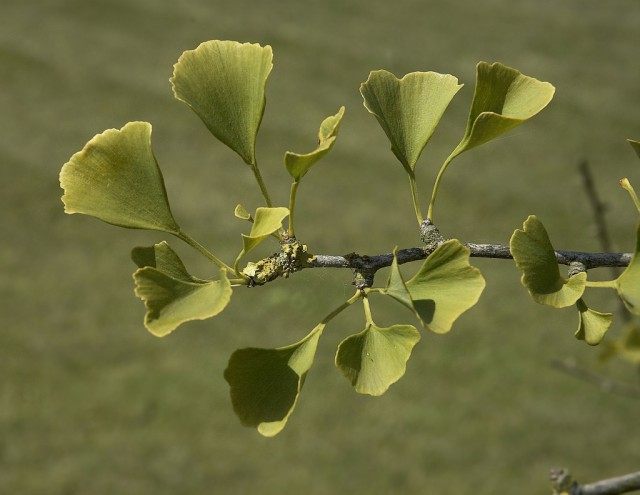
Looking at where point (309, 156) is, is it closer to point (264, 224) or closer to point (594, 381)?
point (264, 224)

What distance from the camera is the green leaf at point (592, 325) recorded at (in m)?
0.34

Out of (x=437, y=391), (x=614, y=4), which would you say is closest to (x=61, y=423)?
(x=437, y=391)

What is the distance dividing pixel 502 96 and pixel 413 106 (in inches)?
1.9

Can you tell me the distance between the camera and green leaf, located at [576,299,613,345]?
1.12ft

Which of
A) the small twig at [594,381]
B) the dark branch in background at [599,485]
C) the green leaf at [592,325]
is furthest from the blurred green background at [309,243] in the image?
the green leaf at [592,325]

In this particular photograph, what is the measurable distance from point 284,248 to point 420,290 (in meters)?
0.08

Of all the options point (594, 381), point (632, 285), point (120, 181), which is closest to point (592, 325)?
point (632, 285)

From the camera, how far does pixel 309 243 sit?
1.82 m

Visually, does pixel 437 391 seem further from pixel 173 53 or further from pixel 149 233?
pixel 173 53

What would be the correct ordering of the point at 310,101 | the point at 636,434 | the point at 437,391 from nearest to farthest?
the point at 636,434, the point at 437,391, the point at 310,101

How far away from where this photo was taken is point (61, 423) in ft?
5.46

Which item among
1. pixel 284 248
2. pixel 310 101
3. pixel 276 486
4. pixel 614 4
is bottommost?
pixel 276 486

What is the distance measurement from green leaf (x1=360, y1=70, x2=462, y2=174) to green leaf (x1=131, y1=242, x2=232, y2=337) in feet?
0.45

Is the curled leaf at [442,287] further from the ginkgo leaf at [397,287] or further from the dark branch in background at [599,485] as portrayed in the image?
the dark branch in background at [599,485]
